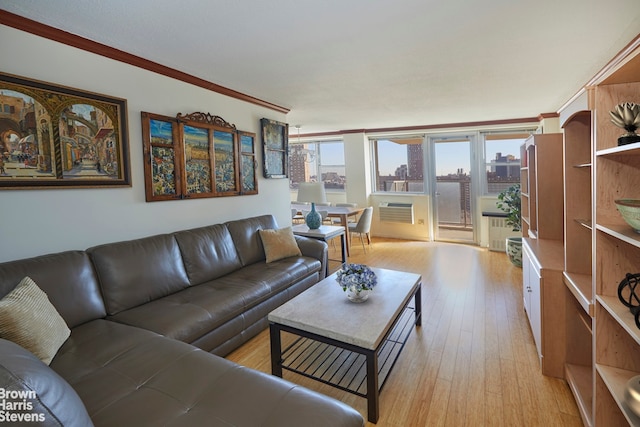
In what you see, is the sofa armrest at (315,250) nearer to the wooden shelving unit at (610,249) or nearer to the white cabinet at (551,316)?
the white cabinet at (551,316)

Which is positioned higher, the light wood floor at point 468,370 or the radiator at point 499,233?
the radiator at point 499,233

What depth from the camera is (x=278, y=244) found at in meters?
3.31

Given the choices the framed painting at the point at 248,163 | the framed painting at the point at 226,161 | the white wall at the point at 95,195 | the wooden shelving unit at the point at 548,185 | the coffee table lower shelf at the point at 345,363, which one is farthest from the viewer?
the framed painting at the point at 248,163

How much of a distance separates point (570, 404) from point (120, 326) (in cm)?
256

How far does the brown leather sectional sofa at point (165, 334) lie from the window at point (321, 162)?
4049mm

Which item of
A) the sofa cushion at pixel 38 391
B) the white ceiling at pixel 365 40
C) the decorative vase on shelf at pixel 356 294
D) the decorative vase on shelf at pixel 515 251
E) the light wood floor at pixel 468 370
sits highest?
the white ceiling at pixel 365 40

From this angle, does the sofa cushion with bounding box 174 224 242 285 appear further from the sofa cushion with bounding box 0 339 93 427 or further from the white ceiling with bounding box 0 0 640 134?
the sofa cushion with bounding box 0 339 93 427

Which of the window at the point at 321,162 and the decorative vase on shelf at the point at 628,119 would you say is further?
the window at the point at 321,162

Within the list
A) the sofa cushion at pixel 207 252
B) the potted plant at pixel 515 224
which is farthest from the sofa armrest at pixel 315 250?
the potted plant at pixel 515 224

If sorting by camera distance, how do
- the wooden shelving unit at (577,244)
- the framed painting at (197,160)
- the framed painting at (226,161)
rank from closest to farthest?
the wooden shelving unit at (577,244)
the framed painting at (197,160)
the framed painting at (226,161)

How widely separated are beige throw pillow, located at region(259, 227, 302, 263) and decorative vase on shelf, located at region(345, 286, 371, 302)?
125cm

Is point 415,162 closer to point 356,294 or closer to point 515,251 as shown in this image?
point 515,251

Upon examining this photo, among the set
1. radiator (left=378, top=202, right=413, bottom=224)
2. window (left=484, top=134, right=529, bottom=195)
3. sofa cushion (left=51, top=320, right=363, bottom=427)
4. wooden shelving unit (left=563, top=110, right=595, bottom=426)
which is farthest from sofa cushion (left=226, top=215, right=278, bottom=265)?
window (left=484, top=134, right=529, bottom=195)

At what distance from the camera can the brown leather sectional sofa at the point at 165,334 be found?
1.14 meters
